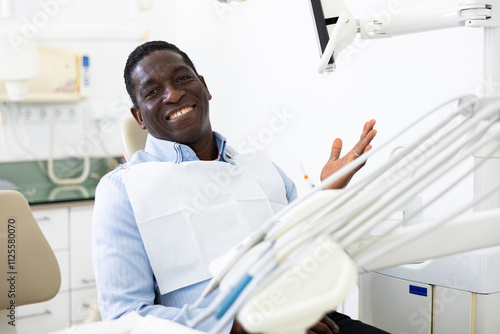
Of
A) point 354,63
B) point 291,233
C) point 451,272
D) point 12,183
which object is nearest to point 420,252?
point 291,233

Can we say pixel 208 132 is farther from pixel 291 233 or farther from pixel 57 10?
pixel 57 10

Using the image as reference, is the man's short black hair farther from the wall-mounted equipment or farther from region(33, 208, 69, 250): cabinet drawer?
the wall-mounted equipment

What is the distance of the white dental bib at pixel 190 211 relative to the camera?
3.99 feet

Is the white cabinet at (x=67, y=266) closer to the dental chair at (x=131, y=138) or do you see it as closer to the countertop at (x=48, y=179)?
the countertop at (x=48, y=179)

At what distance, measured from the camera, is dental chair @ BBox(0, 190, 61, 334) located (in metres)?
1.59

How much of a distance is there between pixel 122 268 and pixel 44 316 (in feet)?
5.87

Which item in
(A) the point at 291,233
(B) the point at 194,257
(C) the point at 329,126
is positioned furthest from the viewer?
(C) the point at 329,126

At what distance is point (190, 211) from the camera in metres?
1.27

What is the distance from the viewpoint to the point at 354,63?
209 centimetres

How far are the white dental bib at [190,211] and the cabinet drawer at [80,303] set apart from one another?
67.5 inches

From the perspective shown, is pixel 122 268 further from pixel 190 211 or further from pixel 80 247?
pixel 80 247

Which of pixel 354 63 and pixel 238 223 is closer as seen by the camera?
pixel 238 223

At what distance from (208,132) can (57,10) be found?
2149mm

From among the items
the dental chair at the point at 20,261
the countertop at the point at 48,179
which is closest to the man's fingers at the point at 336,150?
the dental chair at the point at 20,261
